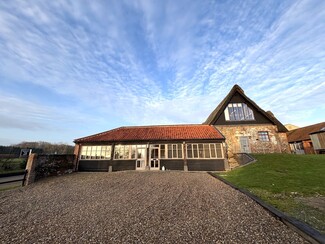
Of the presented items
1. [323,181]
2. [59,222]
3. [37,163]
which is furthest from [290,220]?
[37,163]

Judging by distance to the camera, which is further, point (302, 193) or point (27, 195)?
point (27, 195)

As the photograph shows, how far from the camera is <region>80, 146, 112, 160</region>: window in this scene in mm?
17094

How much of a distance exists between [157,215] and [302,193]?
5966 millimetres

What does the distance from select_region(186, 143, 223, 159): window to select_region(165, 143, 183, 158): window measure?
0.83m

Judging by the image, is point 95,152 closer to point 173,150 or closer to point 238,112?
point 173,150

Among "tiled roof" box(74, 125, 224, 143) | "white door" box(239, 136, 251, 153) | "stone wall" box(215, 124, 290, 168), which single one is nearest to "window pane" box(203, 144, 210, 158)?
"tiled roof" box(74, 125, 224, 143)

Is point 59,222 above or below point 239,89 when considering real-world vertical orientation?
below

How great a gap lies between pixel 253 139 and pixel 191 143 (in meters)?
8.03

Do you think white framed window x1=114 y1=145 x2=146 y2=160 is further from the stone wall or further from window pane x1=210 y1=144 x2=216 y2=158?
the stone wall

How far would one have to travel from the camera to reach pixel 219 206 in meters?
5.62

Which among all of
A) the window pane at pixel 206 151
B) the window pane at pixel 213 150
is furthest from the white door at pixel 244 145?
the window pane at pixel 206 151

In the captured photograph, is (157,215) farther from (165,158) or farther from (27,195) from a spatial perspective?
(165,158)

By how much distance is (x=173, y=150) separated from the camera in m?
16.5

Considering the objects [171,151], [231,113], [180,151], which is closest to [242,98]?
[231,113]
